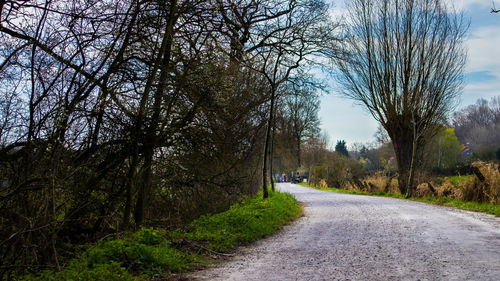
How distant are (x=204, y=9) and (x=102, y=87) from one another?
9.03 ft

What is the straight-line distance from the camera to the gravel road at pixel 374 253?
207 inches

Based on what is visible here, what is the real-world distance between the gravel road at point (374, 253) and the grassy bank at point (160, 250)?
44cm

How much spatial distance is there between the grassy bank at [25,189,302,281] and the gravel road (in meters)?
0.44

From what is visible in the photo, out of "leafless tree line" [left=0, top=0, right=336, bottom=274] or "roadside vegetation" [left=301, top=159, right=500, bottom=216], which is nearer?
"leafless tree line" [left=0, top=0, right=336, bottom=274]

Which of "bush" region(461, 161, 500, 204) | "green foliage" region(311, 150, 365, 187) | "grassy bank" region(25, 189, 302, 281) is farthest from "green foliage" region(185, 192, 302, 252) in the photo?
"green foliage" region(311, 150, 365, 187)

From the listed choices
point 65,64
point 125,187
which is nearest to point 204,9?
point 65,64

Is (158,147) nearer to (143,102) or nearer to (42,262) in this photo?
(143,102)

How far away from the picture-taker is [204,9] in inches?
337

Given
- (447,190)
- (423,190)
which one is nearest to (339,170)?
(423,190)

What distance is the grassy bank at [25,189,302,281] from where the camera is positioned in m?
5.25

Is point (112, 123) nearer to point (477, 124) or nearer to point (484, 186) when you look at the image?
point (484, 186)

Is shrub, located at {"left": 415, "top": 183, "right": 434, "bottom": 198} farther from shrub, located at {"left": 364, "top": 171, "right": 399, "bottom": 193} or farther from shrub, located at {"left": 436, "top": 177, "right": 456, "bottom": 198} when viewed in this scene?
shrub, located at {"left": 364, "top": 171, "right": 399, "bottom": 193}

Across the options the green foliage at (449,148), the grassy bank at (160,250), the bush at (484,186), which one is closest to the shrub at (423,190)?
the bush at (484,186)

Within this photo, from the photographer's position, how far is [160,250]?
6.21 meters
